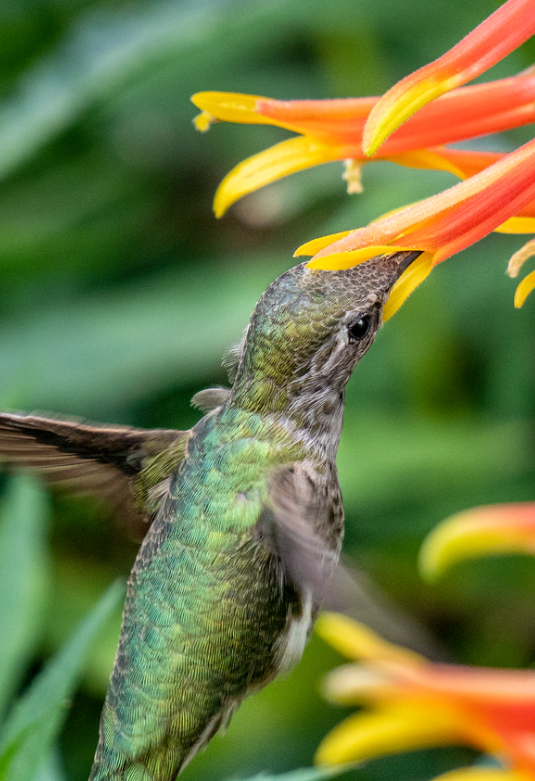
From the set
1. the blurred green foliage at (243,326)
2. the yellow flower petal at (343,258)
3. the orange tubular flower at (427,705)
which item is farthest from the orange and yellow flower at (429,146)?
the blurred green foliage at (243,326)

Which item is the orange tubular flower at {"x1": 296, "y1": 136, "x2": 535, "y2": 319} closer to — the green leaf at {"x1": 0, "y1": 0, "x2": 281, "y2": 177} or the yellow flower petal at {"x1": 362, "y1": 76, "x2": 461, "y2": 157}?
the yellow flower petal at {"x1": 362, "y1": 76, "x2": 461, "y2": 157}

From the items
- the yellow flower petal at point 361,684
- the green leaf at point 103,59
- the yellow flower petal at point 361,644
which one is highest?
the green leaf at point 103,59

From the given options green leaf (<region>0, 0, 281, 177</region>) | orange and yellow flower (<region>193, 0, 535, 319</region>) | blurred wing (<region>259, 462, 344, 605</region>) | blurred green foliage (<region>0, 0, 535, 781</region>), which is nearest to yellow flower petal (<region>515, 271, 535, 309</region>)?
orange and yellow flower (<region>193, 0, 535, 319</region>)

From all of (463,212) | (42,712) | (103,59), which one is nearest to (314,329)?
(463,212)

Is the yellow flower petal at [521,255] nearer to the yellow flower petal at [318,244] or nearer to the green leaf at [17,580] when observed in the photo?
the yellow flower petal at [318,244]

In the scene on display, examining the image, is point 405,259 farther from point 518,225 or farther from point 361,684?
point 361,684

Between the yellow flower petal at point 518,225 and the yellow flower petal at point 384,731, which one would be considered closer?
the yellow flower petal at point 518,225

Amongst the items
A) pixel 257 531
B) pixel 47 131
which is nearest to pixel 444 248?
pixel 257 531

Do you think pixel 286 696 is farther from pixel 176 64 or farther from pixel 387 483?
pixel 176 64
